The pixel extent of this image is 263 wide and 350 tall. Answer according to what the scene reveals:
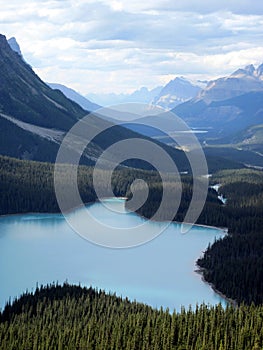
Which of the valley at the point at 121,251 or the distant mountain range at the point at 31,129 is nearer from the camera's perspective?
the valley at the point at 121,251

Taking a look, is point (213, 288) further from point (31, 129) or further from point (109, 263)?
point (31, 129)

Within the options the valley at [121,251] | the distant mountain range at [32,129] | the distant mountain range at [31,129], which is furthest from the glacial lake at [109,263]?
the distant mountain range at [31,129]

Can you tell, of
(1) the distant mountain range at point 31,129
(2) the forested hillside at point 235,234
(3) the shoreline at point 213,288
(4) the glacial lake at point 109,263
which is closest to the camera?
(3) the shoreline at point 213,288

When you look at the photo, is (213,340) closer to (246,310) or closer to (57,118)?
(246,310)

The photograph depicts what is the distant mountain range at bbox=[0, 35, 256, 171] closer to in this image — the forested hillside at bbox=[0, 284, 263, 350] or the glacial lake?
the glacial lake

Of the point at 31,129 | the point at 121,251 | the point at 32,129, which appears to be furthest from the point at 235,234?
the point at 32,129

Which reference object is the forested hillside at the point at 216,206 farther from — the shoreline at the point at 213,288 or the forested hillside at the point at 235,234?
the shoreline at the point at 213,288

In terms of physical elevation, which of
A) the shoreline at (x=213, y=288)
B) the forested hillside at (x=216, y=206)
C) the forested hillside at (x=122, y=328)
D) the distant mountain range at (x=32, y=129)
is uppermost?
the distant mountain range at (x=32, y=129)

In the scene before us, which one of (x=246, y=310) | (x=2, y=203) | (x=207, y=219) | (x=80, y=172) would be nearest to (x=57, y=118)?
(x=80, y=172)
